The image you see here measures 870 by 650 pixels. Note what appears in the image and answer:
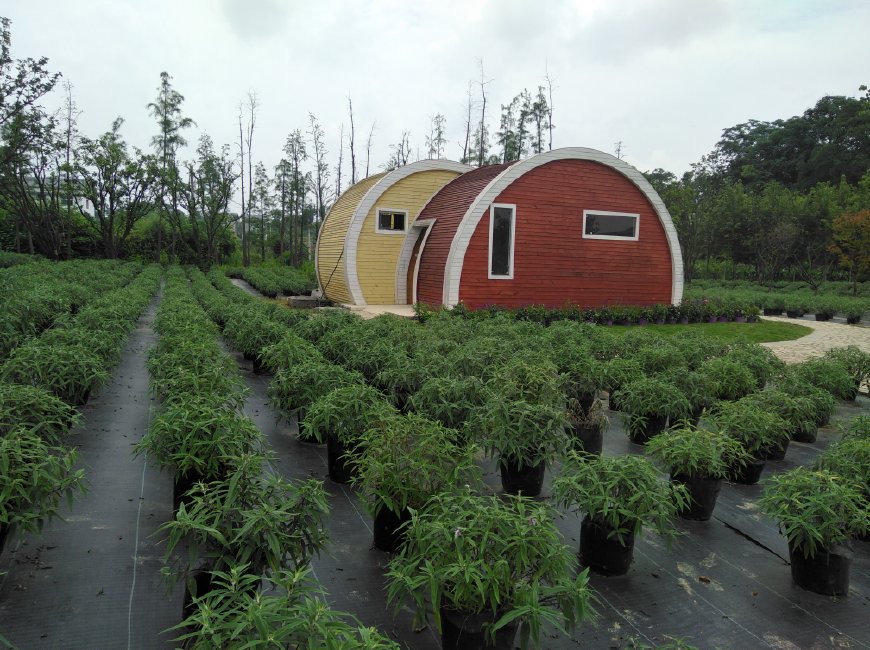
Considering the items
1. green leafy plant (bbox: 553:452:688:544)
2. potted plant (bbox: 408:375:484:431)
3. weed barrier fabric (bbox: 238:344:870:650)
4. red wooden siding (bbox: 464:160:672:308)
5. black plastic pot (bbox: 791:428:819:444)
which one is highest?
red wooden siding (bbox: 464:160:672:308)

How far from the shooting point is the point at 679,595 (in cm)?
286

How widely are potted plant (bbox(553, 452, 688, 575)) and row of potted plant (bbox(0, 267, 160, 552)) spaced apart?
2.62m

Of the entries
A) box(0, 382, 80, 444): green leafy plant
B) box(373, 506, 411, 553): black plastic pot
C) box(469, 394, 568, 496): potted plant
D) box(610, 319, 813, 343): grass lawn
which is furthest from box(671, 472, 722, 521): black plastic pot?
box(610, 319, 813, 343): grass lawn

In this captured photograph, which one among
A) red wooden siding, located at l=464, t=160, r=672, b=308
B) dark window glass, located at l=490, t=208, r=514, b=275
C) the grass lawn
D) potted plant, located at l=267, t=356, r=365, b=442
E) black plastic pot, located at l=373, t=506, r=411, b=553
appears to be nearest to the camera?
black plastic pot, located at l=373, t=506, r=411, b=553

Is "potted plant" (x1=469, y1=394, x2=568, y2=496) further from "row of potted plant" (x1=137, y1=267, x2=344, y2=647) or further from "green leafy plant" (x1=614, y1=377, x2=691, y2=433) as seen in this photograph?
"green leafy plant" (x1=614, y1=377, x2=691, y2=433)

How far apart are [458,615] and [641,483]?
4.19 feet

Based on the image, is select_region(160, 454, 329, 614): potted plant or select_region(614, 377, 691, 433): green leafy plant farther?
select_region(614, 377, 691, 433): green leafy plant

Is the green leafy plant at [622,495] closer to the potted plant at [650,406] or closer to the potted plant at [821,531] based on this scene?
the potted plant at [821,531]

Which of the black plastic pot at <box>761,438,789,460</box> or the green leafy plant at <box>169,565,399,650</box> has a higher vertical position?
the green leafy plant at <box>169,565,399,650</box>

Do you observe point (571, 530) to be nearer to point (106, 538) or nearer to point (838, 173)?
point (106, 538)

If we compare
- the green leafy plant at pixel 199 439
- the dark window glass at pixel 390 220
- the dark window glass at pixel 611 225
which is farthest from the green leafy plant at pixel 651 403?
the dark window glass at pixel 390 220

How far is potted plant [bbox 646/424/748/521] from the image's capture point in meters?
3.60

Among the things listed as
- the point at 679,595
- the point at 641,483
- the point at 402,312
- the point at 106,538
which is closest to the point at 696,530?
the point at 679,595

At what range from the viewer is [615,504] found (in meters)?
2.87
